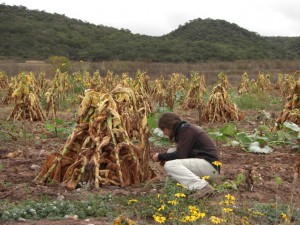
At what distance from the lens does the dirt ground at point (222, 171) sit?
4246 millimetres

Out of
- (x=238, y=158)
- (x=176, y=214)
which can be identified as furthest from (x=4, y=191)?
(x=238, y=158)

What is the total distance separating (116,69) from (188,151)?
71.2ft

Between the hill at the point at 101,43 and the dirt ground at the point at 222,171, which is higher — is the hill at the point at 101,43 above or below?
above

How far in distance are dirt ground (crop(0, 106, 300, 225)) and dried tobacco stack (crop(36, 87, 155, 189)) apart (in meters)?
0.19

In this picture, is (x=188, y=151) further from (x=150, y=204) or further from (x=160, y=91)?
(x=160, y=91)

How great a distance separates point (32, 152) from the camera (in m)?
6.14

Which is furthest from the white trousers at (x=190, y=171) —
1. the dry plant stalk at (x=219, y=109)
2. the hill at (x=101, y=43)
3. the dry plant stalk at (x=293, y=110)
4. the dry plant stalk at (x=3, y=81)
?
the hill at (x=101, y=43)

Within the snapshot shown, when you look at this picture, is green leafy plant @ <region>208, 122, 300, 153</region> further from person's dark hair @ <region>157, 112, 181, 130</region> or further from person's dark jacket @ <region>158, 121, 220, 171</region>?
person's dark hair @ <region>157, 112, 181, 130</region>

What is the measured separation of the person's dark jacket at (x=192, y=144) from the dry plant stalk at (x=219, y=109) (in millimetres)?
4858

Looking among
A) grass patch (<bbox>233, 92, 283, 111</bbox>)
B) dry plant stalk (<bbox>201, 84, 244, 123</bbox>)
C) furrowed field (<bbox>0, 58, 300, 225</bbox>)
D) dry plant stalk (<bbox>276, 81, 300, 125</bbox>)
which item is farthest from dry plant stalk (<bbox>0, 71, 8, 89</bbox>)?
dry plant stalk (<bbox>276, 81, 300, 125</bbox>)

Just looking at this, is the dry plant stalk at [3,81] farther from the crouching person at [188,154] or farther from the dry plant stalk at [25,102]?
the crouching person at [188,154]

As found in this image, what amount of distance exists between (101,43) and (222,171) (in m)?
37.1

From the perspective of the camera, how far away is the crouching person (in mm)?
4434

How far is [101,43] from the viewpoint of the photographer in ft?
136
